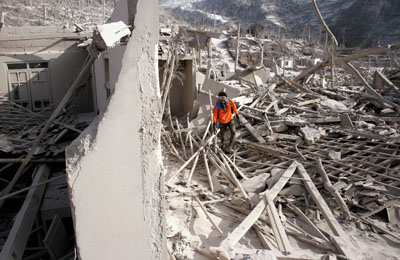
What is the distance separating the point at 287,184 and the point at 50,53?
32.3 feet

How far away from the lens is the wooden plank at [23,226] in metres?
4.70

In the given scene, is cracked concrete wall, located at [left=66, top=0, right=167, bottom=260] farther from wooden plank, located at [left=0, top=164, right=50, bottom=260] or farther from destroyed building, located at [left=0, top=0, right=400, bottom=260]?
wooden plank, located at [left=0, top=164, right=50, bottom=260]

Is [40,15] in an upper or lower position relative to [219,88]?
upper

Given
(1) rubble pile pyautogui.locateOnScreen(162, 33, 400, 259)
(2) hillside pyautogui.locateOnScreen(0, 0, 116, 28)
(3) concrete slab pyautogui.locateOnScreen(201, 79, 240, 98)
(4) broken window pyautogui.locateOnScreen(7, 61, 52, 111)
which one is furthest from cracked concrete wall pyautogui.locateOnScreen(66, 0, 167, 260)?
(2) hillside pyautogui.locateOnScreen(0, 0, 116, 28)

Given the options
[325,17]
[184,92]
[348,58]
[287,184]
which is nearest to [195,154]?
[287,184]

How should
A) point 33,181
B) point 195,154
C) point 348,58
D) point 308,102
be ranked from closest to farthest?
point 33,181
point 195,154
point 308,102
point 348,58

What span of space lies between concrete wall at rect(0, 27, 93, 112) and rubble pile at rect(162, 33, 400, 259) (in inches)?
205

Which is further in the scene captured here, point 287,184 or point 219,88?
point 219,88

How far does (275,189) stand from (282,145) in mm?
2164

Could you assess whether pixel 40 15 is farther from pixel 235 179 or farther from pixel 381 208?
pixel 381 208

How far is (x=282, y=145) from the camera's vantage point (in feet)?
25.7

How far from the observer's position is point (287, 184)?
643cm

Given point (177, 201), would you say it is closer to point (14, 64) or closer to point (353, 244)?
point (353, 244)

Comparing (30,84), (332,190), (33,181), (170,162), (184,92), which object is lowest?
(33,181)
